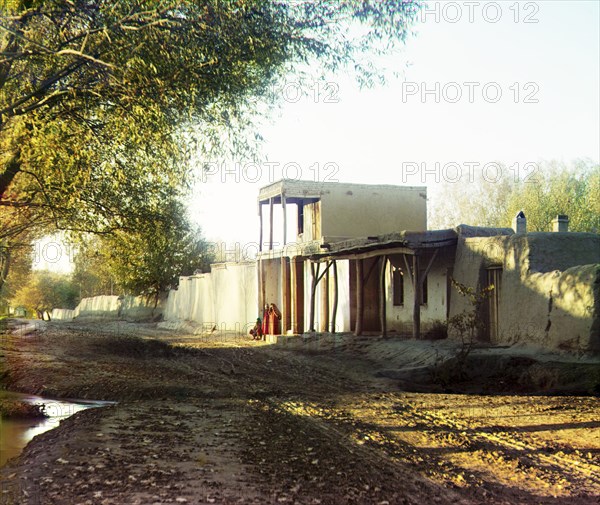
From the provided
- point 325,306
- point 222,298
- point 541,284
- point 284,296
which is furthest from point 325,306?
point 222,298

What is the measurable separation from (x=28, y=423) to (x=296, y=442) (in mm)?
3640

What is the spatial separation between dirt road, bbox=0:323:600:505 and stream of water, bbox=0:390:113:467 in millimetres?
248

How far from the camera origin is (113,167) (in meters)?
12.5

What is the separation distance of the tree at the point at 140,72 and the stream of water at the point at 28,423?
3.53 metres

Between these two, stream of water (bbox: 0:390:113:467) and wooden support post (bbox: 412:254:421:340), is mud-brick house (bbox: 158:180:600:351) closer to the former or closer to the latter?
Result: wooden support post (bbox: 412:254:421:340)

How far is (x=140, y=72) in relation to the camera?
9.95 metres

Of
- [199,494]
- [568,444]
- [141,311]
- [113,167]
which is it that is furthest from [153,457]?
[141,311]

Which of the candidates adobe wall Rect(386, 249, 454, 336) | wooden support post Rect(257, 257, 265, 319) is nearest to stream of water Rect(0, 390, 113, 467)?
adobe wall Rect(386, 249, 454, 336)

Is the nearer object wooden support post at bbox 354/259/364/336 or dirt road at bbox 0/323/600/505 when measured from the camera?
dirt road at bbox 0/323/600/505

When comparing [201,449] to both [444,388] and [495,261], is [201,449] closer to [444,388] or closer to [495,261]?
[444,388]

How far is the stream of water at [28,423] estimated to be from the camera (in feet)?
25.5

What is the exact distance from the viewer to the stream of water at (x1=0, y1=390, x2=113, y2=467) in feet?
25.5

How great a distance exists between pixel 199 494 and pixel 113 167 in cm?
795

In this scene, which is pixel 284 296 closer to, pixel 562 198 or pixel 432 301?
pixel 432 301
